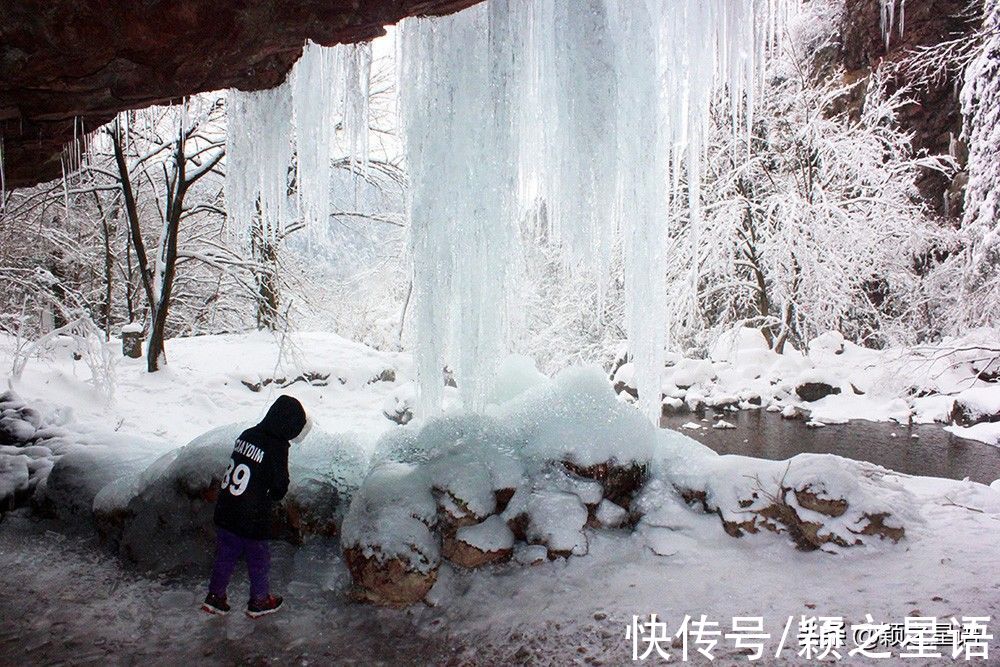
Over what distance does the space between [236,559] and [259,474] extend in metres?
0.56

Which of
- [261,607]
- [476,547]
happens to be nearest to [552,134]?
[476,547]

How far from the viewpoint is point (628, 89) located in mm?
4367

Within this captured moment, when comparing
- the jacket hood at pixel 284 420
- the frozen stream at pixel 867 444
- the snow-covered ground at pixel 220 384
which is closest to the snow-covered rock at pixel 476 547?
the jacket hood at pixel 284 420

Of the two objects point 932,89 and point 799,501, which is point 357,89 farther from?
point 932,89

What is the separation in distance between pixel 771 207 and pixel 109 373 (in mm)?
16396

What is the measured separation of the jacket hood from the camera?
12.0 ft

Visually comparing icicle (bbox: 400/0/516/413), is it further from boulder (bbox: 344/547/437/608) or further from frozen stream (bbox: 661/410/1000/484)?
frozen stream (bbox: 661/410/1000/484)

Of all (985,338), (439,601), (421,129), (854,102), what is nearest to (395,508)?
(439,601)

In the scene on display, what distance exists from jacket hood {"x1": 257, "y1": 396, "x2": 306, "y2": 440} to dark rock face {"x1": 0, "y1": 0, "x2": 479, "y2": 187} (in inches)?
85.2

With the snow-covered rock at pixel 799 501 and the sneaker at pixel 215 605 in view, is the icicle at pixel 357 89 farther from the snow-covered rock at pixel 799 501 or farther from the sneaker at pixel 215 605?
the snow-covered rock at pixel 799 501

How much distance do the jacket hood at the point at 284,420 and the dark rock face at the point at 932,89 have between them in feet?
58.2

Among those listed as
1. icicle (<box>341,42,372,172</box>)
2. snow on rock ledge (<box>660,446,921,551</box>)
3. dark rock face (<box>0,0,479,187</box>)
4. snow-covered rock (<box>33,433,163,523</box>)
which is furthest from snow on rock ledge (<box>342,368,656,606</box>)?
dark rock face (<box>0,0,479,187</box>)

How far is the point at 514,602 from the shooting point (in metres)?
3.71

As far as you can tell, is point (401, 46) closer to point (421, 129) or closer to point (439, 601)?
point (421, 129)
